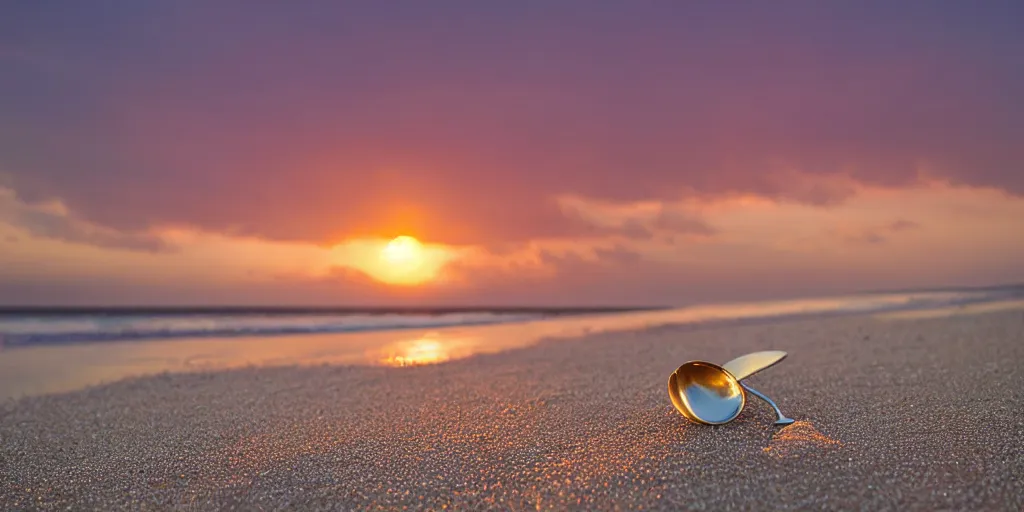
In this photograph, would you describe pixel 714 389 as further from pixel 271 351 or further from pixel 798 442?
pixel 271 351

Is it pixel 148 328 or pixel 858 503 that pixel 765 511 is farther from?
pixel 148 328

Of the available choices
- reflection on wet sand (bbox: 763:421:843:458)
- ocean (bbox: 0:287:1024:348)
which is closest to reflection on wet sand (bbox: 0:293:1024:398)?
ocean (bbox: 0:287:1024:348)

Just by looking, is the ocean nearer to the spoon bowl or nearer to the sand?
the sand

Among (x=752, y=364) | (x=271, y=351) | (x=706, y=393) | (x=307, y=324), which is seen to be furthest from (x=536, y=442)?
(x=307, y=324)

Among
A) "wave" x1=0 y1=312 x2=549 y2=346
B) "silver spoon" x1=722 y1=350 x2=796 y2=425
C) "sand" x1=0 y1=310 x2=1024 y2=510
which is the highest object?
"silver spoon" x1=722 y1=350 x2=796 y2=425

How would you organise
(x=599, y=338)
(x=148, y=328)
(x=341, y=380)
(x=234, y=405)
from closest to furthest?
(x=234, y=405)
(x=341, y=380)
(x=599, y=338)
(x=148, y=328)

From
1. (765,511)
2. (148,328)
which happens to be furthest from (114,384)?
(148,328)

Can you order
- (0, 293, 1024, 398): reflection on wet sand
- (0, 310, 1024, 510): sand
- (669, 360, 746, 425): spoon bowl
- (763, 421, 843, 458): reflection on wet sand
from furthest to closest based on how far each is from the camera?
(0, 293, 1024, 398): reflection on wet sand → (669, 360, 746, 425): spoon bowl → (763, 421, 843, 458): reflection on wet sand → (0, 310, 1024, 510): sand
